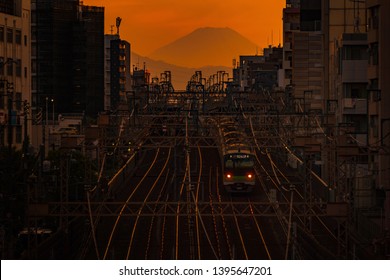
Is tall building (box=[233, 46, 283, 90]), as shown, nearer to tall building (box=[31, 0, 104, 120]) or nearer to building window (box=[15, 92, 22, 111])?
tall building (box=[31, 0, 104, 120])

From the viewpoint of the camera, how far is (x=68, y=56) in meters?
103

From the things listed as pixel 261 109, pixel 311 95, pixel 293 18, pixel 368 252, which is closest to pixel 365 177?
pixel 368 252

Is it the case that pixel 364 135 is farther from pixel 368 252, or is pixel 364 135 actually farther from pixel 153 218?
pixel 368 252

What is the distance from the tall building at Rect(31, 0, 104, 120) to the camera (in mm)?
97188

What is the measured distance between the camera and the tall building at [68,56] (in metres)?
97.2

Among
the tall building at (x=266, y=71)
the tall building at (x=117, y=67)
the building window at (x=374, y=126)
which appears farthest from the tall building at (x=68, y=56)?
the building window at (x=374, y=126)

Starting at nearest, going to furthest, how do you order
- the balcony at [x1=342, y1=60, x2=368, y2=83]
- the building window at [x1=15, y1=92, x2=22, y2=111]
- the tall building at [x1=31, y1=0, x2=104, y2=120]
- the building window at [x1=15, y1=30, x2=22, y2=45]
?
the balcony at [x1=342, y1=60, x2=368, y2=83]
the building window at [x1=15, y1=92, x2=22, y2=111]
the building window at [x1=15, y1=30, x2=22, y2=45]
the tall building at [x1=31, y1=0, x2=104, y2=120]

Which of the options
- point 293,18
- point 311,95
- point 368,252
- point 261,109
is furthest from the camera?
point 293,18

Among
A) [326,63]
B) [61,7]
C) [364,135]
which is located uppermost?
[61,7]

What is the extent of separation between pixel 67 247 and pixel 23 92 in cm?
2030

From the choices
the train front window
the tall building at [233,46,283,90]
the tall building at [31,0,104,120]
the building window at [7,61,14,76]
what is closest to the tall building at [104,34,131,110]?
the tall building at [233,46,283,90]

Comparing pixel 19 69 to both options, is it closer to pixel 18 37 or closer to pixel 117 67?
pixel 18 37

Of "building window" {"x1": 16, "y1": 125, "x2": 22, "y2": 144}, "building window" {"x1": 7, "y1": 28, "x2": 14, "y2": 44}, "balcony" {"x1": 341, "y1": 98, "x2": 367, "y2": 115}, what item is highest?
"building window" {"x1": 7, "y1": 28, "x2": 14, "y2": 44}

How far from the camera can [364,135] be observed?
47844mm
